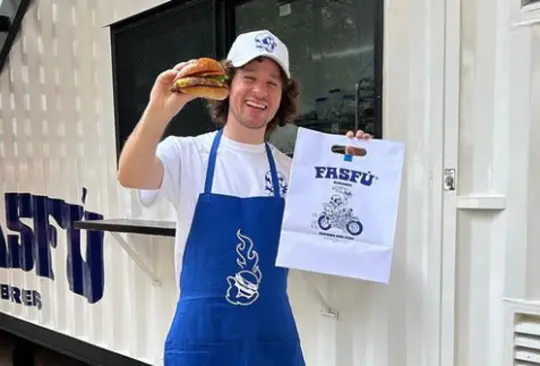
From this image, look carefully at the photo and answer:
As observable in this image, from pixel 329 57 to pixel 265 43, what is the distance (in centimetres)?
69

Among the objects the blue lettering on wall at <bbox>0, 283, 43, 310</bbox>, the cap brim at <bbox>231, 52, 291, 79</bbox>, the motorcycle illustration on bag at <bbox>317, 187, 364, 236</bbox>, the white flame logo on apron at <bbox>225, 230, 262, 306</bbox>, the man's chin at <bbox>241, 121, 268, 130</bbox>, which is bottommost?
the blue lettering on wall at <bbox>0, 283, 43, 310</bbox>

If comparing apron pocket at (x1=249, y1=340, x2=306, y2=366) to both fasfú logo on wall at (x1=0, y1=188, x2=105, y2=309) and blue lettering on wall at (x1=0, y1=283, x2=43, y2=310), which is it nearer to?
fasfú logo on wall at (x1=0, y1=188, x2=105, y2=309)

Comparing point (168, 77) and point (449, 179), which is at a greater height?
point (168, 77)

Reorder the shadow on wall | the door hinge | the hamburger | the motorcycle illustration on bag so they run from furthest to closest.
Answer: the shadow on wall, the door hinge, the motorcycle illustration on bag, the hamburger

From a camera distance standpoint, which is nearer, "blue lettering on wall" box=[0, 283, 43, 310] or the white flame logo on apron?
the white flame logo on apron

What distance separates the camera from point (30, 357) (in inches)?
167

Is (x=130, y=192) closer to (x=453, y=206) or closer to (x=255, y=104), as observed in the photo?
(x=255, y=104)

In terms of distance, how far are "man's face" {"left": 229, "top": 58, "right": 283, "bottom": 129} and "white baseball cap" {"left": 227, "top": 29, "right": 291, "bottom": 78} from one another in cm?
2

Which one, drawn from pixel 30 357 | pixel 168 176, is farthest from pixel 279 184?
pixel 30 357

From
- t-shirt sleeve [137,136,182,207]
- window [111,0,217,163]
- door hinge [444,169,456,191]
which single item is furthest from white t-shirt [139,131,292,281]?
window [111,0,217,163]

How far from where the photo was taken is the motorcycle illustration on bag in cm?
144

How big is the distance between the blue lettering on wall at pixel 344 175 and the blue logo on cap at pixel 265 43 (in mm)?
347

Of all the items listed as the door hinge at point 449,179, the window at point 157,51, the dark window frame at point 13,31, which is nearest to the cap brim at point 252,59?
the door hinge at point 449,179

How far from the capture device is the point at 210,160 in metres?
1.42
